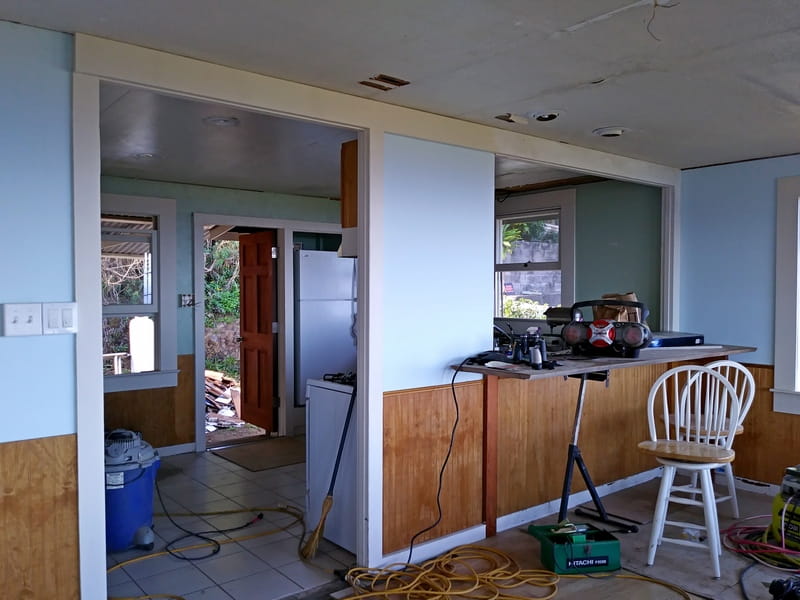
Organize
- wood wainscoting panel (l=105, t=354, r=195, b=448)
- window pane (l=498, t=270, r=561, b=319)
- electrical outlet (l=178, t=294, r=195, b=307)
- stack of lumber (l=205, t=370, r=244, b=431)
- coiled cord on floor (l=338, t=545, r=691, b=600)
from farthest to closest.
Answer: stack of lumber (l=205, t=370, r=244, b=431)
window pane (l=498, t=270, r=561, b=319)
electrical outlet (l=178, t=294, r=195, b=307)
wood wainscoting panel (l=105, t=354, r=195, b=448)
coiled cord on floor (l=338, t=545, r=691, b=600)

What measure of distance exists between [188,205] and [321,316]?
1.70 m

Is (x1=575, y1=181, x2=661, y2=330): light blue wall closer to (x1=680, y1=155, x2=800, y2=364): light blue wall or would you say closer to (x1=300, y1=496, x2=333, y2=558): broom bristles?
(x1=680, y1=155, x2=800, y2=364): light blue wall

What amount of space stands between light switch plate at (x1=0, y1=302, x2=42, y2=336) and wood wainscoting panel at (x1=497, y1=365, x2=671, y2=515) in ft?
7.90

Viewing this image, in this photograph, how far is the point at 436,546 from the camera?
3332 millimetres

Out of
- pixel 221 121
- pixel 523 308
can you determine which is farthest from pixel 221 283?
pixel 221 121

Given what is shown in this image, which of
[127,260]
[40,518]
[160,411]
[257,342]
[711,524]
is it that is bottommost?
[711,524]

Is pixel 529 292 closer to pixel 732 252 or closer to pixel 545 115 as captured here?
pixel 732 252

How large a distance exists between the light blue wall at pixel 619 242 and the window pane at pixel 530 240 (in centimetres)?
28

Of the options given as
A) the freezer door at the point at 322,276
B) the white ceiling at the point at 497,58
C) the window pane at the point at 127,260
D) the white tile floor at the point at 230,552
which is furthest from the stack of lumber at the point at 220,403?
the white ceiling at the point at 497,58

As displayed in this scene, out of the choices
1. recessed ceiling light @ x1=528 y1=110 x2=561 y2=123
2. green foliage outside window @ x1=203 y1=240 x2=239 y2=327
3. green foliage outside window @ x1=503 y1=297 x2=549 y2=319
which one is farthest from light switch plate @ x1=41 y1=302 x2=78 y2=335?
green foliage outside window @ x1=203 y1=240 x2=239 y2=327

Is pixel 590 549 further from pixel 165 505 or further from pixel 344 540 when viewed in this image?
pixel 165 505

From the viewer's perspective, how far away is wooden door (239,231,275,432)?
20.7 feet

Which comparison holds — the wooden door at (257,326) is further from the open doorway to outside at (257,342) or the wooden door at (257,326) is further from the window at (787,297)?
the window at (787,297)

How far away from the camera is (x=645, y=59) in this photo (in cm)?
252
